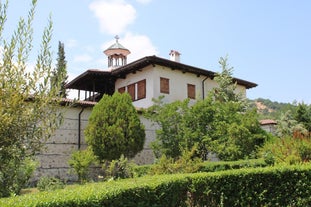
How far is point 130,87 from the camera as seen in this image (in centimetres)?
2342

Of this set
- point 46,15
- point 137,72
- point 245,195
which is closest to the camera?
point 46,15

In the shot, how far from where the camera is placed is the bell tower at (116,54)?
1080 inches

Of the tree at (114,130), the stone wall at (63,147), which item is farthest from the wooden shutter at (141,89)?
the tree at (114,130)

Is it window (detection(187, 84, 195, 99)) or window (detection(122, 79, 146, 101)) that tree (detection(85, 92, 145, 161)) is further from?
window (detection(187, 84, 195, 99))

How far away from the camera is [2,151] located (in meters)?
4.23

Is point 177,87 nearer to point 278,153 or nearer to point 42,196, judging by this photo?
point 278,153

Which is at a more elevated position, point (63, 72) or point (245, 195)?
point (63, 72)

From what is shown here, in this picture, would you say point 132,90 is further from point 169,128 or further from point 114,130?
point 114,130

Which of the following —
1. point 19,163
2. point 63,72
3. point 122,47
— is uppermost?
point 122,47

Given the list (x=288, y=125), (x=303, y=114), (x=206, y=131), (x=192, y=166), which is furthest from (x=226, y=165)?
(x=303, y=114)

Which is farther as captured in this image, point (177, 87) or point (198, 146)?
point (177, 87)

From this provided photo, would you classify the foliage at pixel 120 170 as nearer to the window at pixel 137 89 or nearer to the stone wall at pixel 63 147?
the stone wall at pixel 63 147

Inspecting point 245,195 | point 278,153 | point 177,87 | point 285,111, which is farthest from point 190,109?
point 285,111

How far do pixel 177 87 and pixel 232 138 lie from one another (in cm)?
646
